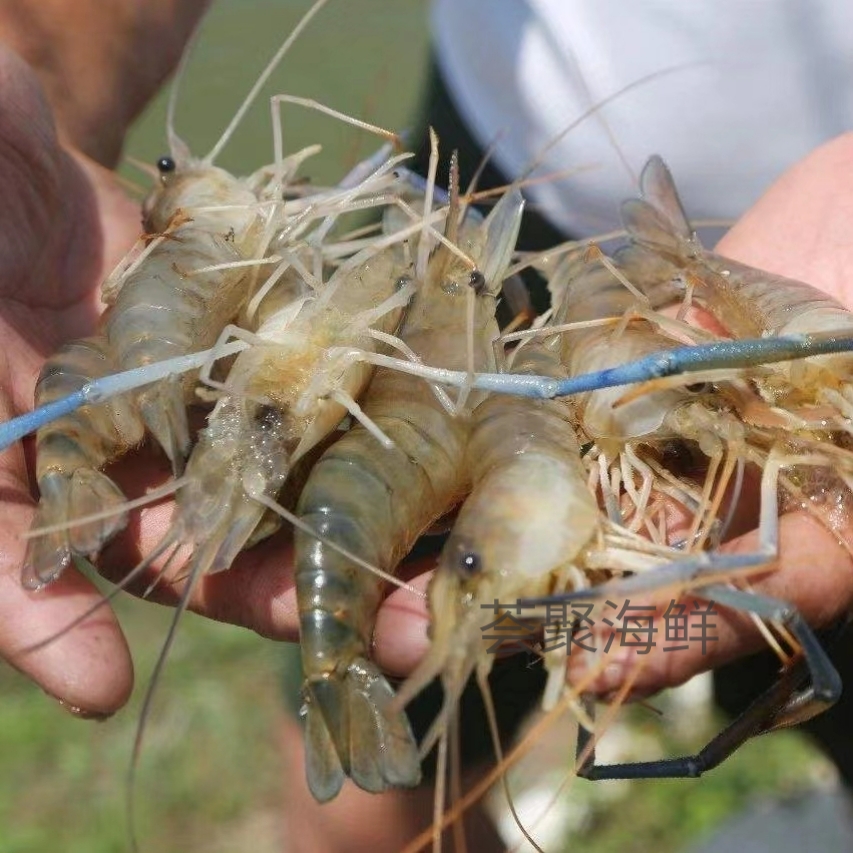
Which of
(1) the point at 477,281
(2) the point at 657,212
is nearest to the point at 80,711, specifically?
(1) the point at 477,281

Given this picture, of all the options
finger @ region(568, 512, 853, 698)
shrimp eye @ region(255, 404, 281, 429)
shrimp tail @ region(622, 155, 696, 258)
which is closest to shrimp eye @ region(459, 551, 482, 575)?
finger @ region(568, 512, 853, 698)

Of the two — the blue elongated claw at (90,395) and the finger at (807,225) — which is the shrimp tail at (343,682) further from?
the finger at (807,225)

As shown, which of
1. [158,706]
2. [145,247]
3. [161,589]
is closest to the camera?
[161,589]

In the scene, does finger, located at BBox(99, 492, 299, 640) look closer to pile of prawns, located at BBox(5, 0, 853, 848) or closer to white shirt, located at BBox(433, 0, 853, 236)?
pile of prawns, located at BBox(5, 0, 853, 848)

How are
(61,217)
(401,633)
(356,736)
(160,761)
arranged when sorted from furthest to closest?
1. (160,761)
2. (61,217)
3. (401,633)
4. (356,736)

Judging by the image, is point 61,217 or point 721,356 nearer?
point 721,356

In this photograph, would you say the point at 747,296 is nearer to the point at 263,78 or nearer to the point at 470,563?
the point at 470,563

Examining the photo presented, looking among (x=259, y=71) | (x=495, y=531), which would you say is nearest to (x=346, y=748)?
(x=495, y=531)

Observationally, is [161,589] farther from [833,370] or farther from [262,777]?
[262,777]
